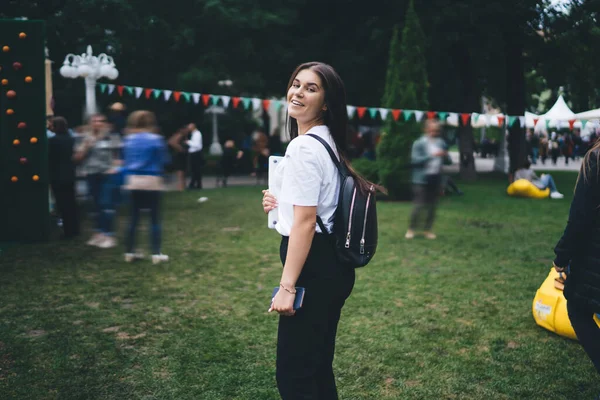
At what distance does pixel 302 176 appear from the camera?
2.39 metres

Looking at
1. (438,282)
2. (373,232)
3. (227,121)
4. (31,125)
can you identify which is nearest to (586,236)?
(373,232)

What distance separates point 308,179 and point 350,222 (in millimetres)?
262

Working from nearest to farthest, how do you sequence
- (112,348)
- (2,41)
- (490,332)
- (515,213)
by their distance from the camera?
1. (112,348)
2. (490,332)
3. (2,41)
4. (515,213)

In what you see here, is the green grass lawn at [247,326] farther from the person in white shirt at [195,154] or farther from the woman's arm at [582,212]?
the person in white shirt at [195,154]

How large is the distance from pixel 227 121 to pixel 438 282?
24.9 metres

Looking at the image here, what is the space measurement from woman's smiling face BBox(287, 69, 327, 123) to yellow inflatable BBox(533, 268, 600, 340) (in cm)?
315

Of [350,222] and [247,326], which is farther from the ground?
[350,222]

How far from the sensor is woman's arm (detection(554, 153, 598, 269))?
9.49 feet

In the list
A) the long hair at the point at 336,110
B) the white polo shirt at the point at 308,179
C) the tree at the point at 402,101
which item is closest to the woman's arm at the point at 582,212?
the long hair at the point at 336,110

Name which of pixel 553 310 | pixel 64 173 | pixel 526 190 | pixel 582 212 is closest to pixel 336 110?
pixel 582 212

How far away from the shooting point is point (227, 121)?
101ft

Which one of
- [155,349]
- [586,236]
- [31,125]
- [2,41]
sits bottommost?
[155,349]

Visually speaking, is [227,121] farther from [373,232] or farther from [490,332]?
[373,232]

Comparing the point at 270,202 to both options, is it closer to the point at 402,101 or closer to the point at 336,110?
the point at 336,110
